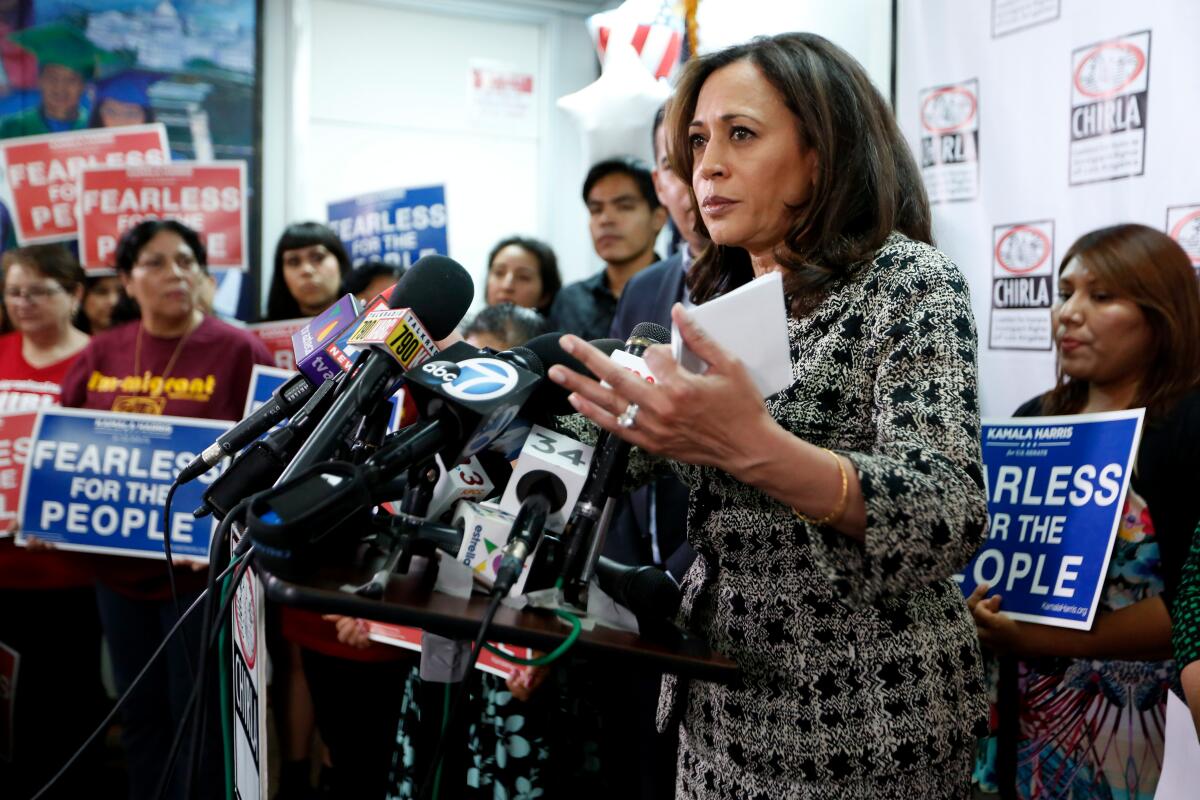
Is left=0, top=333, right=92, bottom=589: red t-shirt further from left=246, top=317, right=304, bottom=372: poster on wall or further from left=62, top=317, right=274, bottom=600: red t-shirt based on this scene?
left=246, top=317, right=304, bottom=372: poster on wall

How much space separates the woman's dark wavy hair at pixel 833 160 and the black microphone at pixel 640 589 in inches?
13.8

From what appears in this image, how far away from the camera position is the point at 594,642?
0.82 metres

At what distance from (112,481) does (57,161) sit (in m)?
2.49

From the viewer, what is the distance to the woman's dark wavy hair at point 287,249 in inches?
157

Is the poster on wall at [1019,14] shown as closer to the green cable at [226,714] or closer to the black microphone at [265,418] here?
the black microphone at [265,418]

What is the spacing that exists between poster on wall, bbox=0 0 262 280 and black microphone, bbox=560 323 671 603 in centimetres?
456

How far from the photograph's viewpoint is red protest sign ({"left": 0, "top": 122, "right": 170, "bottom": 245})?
4.60m

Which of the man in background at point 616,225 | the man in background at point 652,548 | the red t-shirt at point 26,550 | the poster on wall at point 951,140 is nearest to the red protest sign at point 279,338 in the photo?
the red t-shirt at point 26,550

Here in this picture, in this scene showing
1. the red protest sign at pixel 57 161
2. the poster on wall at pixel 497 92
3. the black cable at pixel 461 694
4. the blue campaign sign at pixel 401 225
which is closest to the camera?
the black cable at pixel 461 694

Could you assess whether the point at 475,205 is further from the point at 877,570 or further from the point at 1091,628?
the point at 877,570

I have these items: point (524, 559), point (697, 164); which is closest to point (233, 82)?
point (697, 164)

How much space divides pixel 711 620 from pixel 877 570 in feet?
1.03

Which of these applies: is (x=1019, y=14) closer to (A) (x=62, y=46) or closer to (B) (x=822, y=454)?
(B) (x=822, y=454)

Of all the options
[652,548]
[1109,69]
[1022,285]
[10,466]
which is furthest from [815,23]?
[10,466]
